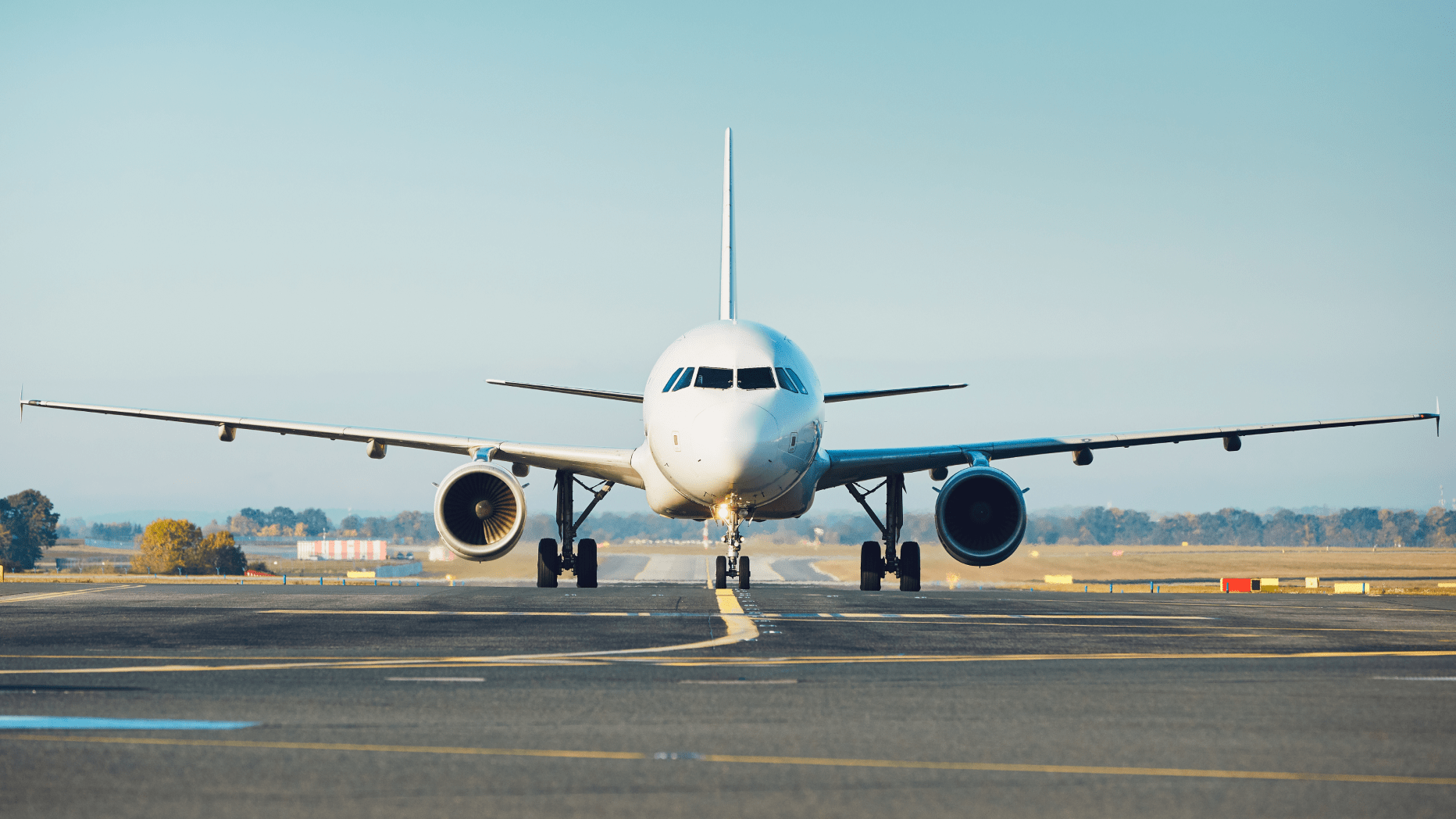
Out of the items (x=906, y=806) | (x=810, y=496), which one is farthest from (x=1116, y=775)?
(x=810, y=496)

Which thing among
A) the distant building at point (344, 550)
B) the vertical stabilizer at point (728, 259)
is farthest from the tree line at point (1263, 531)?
the vertical stabilizer at point (728, 259)

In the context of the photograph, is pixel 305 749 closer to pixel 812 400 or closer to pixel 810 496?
pixel 812 400

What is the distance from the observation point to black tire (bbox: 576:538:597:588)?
2814cm

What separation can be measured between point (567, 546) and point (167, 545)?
121109 mm

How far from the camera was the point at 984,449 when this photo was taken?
87.6ft

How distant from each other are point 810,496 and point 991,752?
17.8 m

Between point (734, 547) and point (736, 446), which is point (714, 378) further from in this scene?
point (734, 547)

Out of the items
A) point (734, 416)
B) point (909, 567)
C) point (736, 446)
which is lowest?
point (909, 567)

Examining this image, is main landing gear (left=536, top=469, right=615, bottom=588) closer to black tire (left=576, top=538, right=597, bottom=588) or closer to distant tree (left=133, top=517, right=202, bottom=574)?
black tire (left=576, top=538, right=597, bottom=588)

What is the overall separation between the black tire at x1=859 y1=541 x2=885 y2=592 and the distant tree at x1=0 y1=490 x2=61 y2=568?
416 ft

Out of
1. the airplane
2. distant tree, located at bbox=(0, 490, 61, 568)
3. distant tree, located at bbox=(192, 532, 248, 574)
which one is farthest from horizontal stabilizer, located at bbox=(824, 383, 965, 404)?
distant tree, located at bbox=(0, 490, 61, 568)

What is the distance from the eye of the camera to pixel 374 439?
26703mm

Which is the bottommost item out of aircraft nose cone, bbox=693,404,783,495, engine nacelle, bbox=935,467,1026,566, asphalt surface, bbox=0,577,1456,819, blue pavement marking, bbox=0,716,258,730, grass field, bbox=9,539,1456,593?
grass field, bbox=9,539,1456,593

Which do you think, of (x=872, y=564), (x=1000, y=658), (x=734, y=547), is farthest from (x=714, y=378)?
(x=872, y=564)
